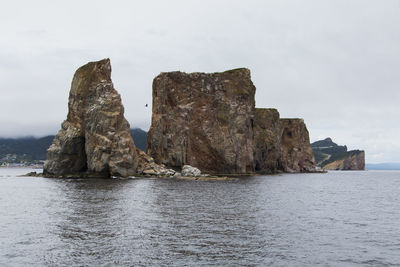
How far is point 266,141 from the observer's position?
172 m

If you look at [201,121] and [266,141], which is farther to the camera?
[266,141]

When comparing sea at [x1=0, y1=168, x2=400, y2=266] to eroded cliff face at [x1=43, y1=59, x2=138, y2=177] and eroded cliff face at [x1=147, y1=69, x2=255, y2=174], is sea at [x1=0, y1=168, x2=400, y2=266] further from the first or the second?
eroded cliff face at [x1=147, y1=69, x2=255, y2=174]

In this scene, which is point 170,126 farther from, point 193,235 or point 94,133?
point 193,235

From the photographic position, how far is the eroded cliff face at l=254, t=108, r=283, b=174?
6747 inches

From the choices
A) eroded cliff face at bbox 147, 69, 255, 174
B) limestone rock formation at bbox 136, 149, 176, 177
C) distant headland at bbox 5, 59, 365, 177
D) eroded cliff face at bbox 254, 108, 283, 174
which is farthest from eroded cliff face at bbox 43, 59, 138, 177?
eroded cliff face at bbox 254, 108, 283, 174

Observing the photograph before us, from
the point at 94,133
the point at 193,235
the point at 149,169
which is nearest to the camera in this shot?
the point at 193,235

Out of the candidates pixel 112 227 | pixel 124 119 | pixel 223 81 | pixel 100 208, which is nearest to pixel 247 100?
pixel 223 81

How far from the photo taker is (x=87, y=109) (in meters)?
101

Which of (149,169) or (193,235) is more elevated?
(149,169)

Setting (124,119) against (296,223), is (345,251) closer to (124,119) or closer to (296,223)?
(296,223)

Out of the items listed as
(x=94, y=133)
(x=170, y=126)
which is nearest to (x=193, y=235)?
(x=94, y=133)

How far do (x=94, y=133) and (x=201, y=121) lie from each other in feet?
153

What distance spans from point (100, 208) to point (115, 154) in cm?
5796

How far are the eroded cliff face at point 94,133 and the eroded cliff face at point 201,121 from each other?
91.4ft
